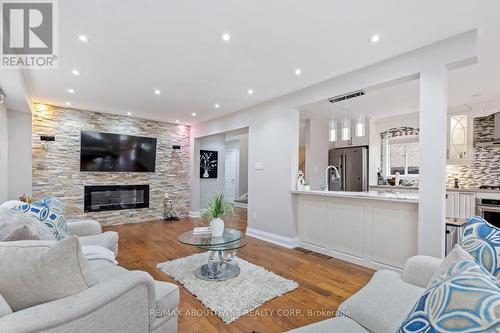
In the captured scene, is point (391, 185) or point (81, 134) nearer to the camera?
point (81, 134)

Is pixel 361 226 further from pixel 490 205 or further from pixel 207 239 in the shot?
pixel 490 205

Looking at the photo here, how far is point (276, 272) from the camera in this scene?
303cm

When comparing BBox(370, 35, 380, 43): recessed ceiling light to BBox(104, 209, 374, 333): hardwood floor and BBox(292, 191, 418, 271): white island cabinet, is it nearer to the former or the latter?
BBox(292, 191, 418, 271): white island cabinet

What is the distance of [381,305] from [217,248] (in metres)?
1.69

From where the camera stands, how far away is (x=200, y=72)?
134 inches

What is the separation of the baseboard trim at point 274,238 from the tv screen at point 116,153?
3234mm

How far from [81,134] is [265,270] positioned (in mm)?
4966

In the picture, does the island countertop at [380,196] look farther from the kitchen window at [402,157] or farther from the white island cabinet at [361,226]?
the kitchen window at [402,157]

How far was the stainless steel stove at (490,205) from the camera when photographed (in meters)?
4.27

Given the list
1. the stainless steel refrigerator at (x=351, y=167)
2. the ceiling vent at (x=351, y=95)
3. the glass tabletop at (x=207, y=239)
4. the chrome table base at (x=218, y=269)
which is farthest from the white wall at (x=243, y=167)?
the glass tabletop at (x=207, y=239)

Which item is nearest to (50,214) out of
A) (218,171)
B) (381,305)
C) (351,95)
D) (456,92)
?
(381,305)

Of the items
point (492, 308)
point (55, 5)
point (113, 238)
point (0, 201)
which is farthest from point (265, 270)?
point (0, 201)

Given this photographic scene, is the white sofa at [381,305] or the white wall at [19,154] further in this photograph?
the white wall at [19,154]

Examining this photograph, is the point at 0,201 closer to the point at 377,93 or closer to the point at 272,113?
the point at 272,113
